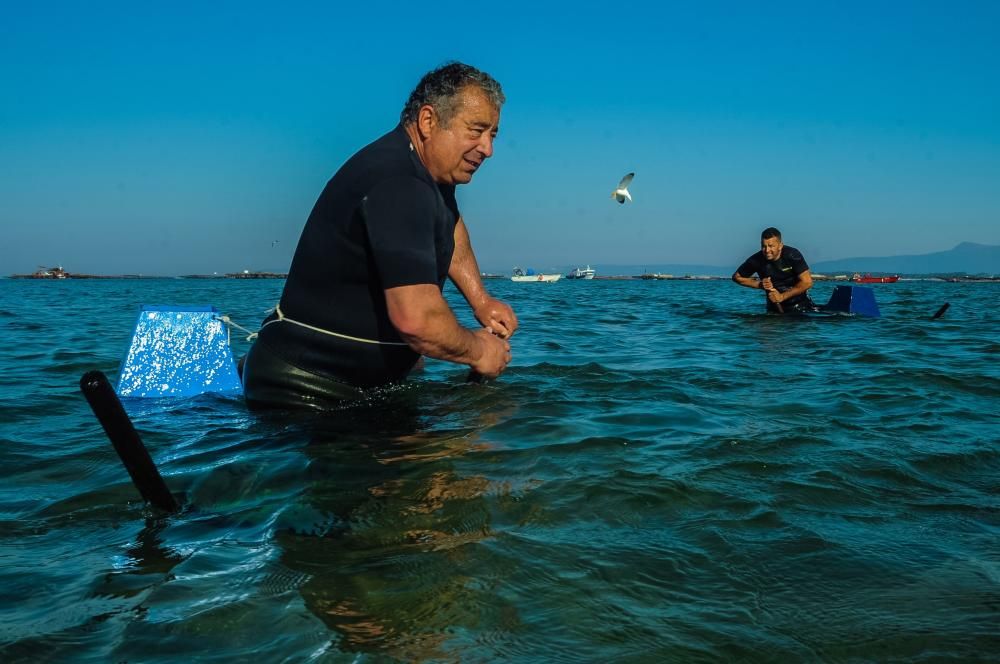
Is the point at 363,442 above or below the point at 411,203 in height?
below

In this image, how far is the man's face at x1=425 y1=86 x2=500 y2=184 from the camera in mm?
3480

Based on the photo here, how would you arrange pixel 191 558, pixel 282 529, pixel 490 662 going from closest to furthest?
pixel 490 662 < pixel 191 558 < pixel 282 529

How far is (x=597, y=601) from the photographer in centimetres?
200

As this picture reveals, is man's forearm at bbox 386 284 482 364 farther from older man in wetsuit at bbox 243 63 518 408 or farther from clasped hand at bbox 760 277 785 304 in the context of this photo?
clasped hand at bbox 760 277 785 304

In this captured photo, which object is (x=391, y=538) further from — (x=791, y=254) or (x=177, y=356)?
(x=791, y=254)

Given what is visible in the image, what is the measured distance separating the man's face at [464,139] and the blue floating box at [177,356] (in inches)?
86.3

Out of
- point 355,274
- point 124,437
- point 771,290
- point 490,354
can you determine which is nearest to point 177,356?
point 355,274

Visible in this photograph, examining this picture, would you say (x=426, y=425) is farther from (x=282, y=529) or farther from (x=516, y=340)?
(x=516, y=340)

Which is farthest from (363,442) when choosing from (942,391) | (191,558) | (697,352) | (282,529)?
(697,352)

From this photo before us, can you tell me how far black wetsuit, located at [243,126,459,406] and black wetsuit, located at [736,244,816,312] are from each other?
34.9 feet

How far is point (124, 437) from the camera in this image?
2338 mm

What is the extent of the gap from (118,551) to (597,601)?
1524mm

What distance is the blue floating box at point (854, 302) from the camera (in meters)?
13.8

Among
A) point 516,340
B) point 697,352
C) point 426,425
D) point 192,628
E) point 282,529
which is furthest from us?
point 516,340
